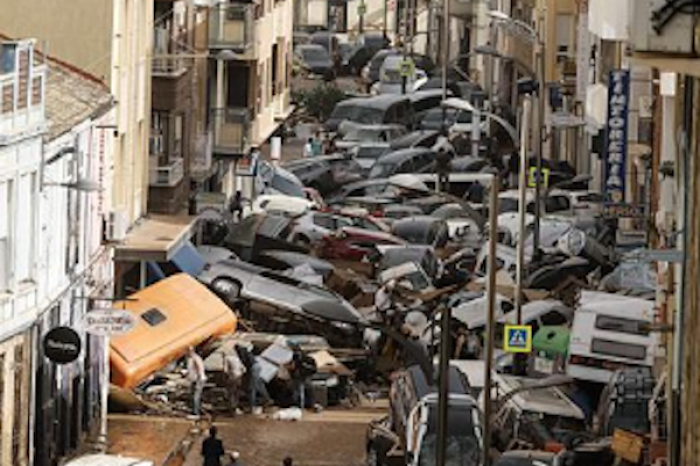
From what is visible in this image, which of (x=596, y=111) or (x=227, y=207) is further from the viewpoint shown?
(x=227, y=207)

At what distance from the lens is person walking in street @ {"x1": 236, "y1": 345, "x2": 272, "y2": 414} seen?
44.7 m

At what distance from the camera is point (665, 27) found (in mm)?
19672

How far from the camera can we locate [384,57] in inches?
4626

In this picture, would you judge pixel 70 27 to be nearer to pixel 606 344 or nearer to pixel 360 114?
pixel 606 344

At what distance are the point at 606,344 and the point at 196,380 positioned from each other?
6717mm

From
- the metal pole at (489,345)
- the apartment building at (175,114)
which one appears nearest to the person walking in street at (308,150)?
the apartment building at (175,114)

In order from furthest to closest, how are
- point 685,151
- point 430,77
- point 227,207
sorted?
point 430,77 → point 227,207 → point 685,151

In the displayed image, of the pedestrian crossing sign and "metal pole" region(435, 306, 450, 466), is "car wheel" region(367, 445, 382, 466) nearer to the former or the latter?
the pedestrian crossing sign

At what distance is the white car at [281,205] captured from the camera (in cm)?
6706

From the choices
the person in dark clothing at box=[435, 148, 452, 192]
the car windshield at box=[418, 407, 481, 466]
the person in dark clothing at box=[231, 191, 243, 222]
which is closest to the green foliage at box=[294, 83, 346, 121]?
the person in dark clothing at box=[435, 148, 452, 192]

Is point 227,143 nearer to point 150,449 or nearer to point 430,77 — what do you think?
point 150,449

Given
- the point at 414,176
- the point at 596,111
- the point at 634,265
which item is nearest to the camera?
the point at 634,265

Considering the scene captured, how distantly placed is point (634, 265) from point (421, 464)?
1385cm

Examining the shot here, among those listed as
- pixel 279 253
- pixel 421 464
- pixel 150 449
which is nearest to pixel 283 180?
pixel 279 253
